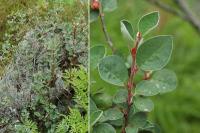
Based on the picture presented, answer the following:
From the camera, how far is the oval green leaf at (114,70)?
3.38ft

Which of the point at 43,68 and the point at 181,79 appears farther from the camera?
the point at 181,79

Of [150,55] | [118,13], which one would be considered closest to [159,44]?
[150,55]

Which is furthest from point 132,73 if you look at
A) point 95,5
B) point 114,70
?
point 95,5

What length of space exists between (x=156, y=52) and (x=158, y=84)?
0.26 ft

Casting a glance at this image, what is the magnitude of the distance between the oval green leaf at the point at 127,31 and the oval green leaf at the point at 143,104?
0.12 meters

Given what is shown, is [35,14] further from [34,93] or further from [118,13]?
[118,13]

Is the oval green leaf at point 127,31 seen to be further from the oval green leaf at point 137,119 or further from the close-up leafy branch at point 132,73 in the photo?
the oval green leaf at point 137,119

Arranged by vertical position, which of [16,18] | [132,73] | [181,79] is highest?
[16,18]

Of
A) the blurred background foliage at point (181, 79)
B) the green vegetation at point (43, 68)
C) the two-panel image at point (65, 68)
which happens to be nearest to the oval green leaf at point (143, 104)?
the two-panel image at point (65, 68)

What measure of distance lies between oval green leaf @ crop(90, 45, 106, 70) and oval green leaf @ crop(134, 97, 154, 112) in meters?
0.10

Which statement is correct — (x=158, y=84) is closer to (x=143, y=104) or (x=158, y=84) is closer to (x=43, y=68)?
(x=143, y=104)

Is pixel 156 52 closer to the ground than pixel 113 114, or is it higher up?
higher up

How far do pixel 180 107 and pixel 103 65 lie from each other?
8.01 feet

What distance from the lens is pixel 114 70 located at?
3.44 ft
